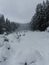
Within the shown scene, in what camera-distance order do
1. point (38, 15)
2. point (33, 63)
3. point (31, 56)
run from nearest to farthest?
point (33, 63) < point (31, 56) < point (38, 15)

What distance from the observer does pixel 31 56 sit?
4988 millimetres

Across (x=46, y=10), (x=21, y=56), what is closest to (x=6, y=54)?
(x=21, y=56)

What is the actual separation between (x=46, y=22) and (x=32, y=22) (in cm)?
245

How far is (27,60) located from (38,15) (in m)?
13.3

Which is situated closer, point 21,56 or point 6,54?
point 21,56

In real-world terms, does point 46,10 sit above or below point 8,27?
above

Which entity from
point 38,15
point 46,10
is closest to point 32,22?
point 38,15

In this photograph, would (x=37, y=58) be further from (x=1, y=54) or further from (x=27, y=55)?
(x=1, y=54)

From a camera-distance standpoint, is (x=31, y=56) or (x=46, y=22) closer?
(x=31, y=56)

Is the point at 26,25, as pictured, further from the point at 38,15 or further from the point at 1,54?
the point at 1,54

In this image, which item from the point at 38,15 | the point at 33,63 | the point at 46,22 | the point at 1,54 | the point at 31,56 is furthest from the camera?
the point at 38,15

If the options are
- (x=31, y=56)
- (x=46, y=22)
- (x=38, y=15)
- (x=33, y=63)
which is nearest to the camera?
(x=33, y=63)

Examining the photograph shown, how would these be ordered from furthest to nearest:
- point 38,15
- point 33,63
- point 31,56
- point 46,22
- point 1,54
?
point 38,15 < point 46,22 < point 1,54 < point 31,56 < point 33,63

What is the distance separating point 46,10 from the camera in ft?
56.1
